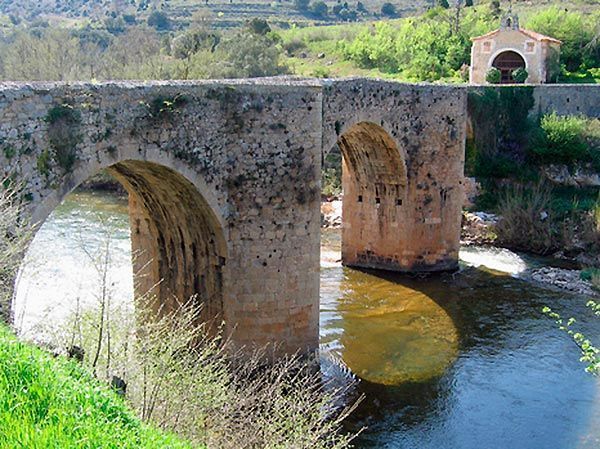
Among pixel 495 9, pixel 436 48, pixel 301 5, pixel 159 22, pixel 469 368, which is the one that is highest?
pixel 301 5

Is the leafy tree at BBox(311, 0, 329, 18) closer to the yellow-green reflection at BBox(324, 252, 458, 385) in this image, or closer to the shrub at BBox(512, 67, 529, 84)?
the shrub at BBox(512, 67, 529, 84)

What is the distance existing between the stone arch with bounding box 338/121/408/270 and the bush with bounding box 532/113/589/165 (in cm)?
765

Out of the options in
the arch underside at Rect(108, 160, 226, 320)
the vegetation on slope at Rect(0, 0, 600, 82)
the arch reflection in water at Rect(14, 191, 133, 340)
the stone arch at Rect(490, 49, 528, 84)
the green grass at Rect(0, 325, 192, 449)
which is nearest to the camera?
the green grass at Rect(0, 325, 192, 449)

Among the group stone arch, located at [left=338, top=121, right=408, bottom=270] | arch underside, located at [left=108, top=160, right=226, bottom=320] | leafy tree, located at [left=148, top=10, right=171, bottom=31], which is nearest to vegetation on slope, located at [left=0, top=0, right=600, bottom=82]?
stone arch, located at [left=338, top=121, right=408, bottom=270]

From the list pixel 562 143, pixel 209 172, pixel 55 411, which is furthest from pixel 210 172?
pixel 562 143

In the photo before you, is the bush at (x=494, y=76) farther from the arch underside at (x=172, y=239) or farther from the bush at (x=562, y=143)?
the arch underside at (x=172, y=239)

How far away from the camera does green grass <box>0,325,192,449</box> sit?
5203 mm

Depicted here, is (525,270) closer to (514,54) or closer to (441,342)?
(441,342)

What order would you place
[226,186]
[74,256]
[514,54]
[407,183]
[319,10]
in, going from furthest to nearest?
[319,10]
[514,54]
[407,183]
[74,256]
[226,186]

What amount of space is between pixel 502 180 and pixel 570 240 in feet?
12.2

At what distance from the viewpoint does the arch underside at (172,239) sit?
12922 millimetres

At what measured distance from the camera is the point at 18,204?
943 centimetres

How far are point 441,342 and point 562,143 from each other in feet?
40.6

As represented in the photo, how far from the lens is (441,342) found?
16.8 m
